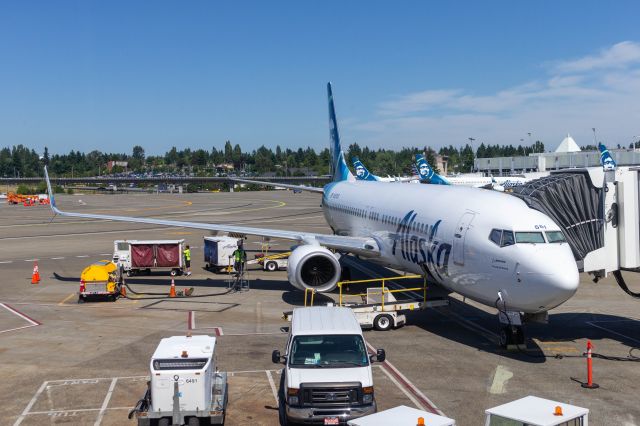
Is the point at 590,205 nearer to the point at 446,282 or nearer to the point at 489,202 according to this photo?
the point at 489,202

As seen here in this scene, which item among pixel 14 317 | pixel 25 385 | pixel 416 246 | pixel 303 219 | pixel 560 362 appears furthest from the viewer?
pixel 303 219

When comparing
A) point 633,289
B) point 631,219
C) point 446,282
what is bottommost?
point 633,289

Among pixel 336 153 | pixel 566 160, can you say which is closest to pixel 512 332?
pixel 336 153

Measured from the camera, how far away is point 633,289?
107 feet

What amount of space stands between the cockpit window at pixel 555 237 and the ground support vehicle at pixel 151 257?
23.6 metres

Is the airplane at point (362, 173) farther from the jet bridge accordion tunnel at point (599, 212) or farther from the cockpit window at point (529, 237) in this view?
the cockpit window at point (529, 237)

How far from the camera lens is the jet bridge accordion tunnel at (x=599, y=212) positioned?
2197cm

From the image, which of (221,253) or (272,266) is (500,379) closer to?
(272,266)

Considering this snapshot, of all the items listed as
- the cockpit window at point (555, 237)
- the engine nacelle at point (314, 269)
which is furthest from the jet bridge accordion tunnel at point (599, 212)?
the engine nacelle at point (314, 269)

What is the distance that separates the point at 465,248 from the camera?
2138 centimetres

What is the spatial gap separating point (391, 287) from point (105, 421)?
1853 cm

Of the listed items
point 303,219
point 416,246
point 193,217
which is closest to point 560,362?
point 416,246

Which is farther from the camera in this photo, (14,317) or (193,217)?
(193,217)

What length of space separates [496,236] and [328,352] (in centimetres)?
770
